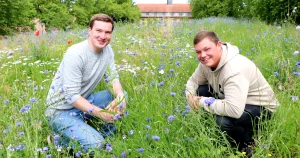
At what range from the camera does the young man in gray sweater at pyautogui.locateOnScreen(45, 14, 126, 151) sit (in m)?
2.46

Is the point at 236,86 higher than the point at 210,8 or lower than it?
lower

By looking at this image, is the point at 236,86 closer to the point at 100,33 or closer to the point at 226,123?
the point at 226,123

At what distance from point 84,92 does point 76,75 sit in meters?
0.31

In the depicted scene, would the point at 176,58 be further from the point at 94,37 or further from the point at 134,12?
the point at 134,12

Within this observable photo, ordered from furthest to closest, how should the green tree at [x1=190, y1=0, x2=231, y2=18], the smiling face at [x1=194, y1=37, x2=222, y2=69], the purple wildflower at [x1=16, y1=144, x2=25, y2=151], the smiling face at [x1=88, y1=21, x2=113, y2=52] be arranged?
the green tree at [x1=190, y1=0, x2=231, y2=18]
the smiling face at [x1=88, y1=21, x2=113, y2=52]
the smiling face at [x1=194, y1=37, x2=222, y2=69]
the purple wildflower at [x1=16, y1=144, x2=25, y2=151]

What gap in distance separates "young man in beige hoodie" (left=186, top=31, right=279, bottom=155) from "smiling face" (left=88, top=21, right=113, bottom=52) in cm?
95

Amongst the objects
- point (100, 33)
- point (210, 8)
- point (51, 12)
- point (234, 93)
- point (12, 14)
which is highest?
point (210, 8)

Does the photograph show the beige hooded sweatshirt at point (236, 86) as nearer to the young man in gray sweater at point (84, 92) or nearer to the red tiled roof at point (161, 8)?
the young man in gray sweater at point (84, 92)

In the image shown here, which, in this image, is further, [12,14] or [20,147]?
[12,14]

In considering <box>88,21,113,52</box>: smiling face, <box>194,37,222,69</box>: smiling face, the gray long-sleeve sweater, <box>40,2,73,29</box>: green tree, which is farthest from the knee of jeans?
<box>40,2,73,29</box>: green tree

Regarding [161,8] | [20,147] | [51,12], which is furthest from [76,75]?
[161,8]

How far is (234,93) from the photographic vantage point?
2.11m

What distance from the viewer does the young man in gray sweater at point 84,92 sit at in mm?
2465

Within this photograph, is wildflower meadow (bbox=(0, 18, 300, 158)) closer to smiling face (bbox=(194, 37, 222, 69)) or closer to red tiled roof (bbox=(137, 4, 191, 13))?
smiling face (bbox=(194, 37, 222, 69))
